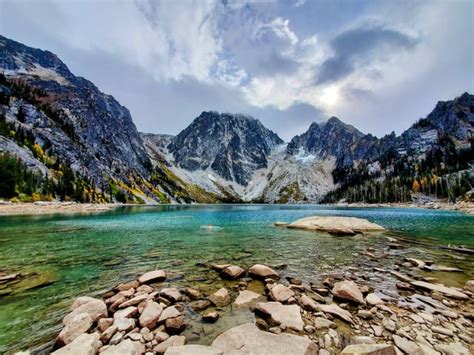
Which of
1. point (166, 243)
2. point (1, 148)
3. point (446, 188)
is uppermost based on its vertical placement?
point (1, 148)

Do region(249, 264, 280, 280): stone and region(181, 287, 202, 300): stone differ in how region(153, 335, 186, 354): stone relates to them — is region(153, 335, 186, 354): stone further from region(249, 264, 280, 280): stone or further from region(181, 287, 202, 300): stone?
region(249, 264, 280, 280): stone

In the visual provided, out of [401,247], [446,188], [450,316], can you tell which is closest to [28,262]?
[450,316]

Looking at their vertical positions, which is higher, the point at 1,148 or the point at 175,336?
the point at 1,148

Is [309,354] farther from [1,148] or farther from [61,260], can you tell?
[1,148]

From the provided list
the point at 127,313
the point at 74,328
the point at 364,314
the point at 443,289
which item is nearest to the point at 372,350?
the point at 364,314

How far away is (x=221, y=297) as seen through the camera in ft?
35.6

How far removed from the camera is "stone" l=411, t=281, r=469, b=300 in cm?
1056

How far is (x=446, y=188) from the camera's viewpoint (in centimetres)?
14025

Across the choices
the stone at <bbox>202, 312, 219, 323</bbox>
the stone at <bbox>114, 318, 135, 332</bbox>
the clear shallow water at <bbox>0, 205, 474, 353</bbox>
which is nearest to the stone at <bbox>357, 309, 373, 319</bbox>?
the clear shallow water at <bbox>0, 205, 474, 353</bbox>

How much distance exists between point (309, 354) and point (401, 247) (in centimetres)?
2226

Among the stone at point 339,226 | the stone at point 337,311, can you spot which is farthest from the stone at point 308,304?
the stone at point 339,226

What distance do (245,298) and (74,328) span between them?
22.4 feet

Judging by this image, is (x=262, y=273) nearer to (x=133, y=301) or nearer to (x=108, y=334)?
(x=133, y=301)

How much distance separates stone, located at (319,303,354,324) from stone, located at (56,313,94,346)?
361 inches
